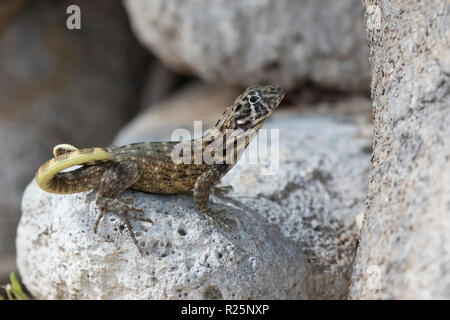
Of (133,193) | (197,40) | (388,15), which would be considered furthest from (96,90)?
(388,15)

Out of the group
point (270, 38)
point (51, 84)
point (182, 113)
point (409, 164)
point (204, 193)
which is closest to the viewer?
point (409, 164)

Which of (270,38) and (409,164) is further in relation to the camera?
(270,38)

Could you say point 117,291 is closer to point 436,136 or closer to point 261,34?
point 436,136

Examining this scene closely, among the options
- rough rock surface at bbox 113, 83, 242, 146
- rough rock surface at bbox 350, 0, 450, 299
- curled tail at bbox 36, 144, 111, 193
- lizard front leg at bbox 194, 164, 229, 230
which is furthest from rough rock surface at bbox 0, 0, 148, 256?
rough rock surface at bbox 350, 0, 450, 299

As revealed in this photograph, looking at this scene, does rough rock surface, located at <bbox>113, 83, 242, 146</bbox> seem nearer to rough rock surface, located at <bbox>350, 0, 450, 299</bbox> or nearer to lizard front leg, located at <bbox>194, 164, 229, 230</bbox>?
lizard front leg, located at <bbox>194, 164, 229, 230</bbox>

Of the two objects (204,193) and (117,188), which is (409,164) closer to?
(204,193)
